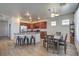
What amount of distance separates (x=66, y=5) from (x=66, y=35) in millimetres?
914

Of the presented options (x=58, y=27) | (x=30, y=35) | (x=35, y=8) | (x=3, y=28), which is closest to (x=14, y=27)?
(x=3, y=28)

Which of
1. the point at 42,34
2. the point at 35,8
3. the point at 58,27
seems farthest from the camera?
the point at 42,34

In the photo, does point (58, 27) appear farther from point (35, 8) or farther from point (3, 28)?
point (3, 28)

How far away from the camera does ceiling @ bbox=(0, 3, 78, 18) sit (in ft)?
11.2

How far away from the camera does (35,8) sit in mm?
3582

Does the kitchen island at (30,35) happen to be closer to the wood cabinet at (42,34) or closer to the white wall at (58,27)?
the wood cabinet at (42,34)

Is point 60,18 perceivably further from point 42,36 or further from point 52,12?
point 42,36

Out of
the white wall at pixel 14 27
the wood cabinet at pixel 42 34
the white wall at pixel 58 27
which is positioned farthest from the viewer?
the wood cabinet at pixel 42 34

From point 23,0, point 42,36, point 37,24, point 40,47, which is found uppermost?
point 23,0

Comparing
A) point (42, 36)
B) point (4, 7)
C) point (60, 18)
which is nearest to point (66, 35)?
point (60, 18)

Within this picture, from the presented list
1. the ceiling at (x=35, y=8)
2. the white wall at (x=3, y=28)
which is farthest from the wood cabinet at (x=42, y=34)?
the white wall at (x=3, y=28)

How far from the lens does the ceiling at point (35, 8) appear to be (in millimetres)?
3399

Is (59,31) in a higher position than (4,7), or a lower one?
lower

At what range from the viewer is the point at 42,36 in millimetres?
4148
